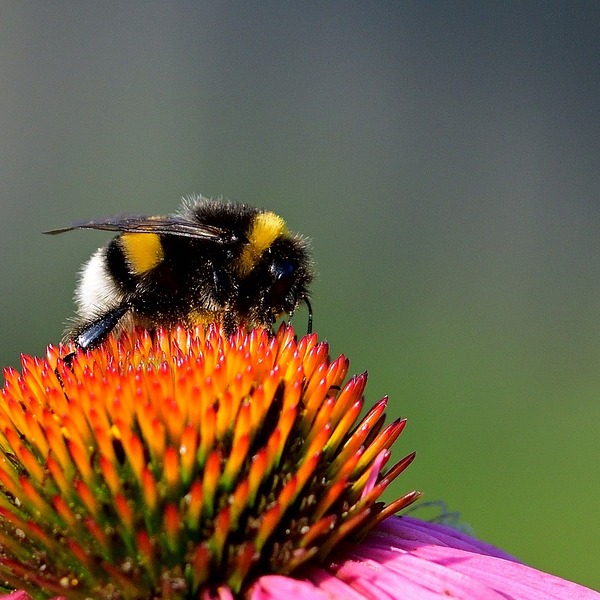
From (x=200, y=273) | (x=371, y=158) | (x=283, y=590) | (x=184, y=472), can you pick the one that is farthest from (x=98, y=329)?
(x=371, y=158)

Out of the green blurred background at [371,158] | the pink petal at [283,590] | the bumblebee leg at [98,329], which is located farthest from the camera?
the green blurred background at [371,158]

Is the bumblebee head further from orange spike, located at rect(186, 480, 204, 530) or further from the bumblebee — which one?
orange spike, located at rect(186, 480, 204, 530)

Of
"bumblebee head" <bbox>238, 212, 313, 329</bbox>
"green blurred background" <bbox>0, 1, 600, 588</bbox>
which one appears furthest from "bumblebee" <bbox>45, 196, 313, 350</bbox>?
"green blurred background" <bbox>0, 1, 600, 588</bbox>

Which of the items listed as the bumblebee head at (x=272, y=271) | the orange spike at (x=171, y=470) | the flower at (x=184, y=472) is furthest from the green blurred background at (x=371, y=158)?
the orange spike at (x=171, y=470)

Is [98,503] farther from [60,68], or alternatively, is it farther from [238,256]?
[60,68]

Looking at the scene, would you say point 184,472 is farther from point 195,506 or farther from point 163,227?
point 163,227

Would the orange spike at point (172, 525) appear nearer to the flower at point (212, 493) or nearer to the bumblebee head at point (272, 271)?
the flower at point (212, 493)
